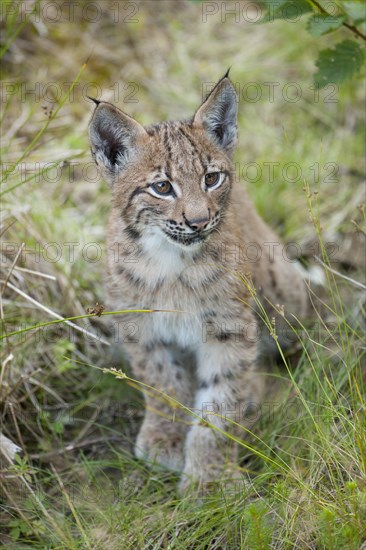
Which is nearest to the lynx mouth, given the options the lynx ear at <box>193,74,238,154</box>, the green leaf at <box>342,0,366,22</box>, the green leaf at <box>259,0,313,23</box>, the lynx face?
the lynx face

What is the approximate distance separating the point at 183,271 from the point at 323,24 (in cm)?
147

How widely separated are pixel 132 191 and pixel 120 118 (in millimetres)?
367

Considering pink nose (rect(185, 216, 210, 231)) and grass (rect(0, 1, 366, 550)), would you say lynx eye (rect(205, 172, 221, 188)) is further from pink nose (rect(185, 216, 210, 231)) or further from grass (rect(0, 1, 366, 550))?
grass (rect(0, 1, 366, 550))

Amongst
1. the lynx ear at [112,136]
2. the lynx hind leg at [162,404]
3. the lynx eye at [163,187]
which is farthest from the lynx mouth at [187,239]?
the lynx hind leg at [162,404]

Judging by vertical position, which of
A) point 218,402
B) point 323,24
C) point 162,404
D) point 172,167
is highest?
point 323,24

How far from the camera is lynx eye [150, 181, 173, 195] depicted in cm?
366

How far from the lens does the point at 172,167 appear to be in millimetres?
3666

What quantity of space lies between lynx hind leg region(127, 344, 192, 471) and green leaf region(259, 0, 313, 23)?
1.87 metres

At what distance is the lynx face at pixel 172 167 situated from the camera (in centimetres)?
361

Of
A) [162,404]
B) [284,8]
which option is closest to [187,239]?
[162,404]

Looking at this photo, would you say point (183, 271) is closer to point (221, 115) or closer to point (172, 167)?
point (172, 167)

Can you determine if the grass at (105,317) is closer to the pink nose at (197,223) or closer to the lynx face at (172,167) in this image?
the lynx face at (172,167)

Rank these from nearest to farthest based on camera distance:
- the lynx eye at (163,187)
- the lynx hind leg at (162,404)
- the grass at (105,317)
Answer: the grass at (105,317) < the lynx eye at (163,187) < the lynx hind leg at (162,404)

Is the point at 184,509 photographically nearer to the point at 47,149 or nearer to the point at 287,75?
the point at 47,149
